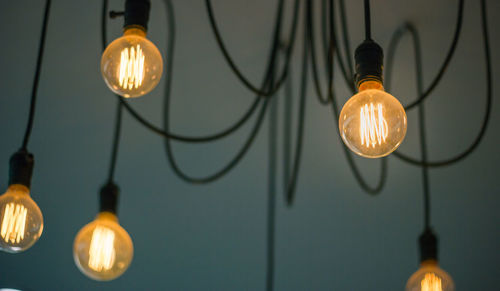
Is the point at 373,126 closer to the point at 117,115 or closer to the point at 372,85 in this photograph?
the point at 372,85

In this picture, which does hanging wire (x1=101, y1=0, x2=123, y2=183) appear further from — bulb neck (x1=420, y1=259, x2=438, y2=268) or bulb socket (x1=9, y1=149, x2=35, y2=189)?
bulb neck (x1=420, y1=259, x2=438, y2=268)

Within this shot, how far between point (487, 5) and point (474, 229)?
4.36 ft

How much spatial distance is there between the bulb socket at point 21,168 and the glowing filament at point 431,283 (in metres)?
1.13

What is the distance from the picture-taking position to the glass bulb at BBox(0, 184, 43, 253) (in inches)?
49.8

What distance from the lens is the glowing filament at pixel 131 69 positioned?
1119 millimetres

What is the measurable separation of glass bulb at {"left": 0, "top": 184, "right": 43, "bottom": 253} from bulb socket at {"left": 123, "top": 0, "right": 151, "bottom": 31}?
474 mm

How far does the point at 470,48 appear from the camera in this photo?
82.5 inches

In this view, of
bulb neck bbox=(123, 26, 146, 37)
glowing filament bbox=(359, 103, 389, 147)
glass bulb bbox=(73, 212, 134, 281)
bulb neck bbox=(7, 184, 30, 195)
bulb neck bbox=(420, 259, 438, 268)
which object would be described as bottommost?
glass bulb bbox=(73, 212, 134, 281)

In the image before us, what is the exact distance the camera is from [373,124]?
99 centimetres

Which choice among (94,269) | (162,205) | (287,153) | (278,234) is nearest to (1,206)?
(94,269)

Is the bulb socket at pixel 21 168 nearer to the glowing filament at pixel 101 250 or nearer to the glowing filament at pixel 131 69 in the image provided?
the glowing filament at pixel 101 250

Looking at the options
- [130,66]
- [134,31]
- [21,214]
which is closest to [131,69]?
[130,66]

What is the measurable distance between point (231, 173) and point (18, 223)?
147cm

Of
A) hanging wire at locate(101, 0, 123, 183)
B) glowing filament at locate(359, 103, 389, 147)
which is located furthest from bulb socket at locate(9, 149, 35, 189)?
glowing filament at locate(359, 103, 389, 147)
